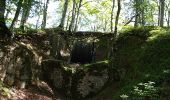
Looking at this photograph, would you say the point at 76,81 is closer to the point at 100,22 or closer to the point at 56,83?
the point at 56,83

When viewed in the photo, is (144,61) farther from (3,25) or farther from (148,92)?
(3,25)

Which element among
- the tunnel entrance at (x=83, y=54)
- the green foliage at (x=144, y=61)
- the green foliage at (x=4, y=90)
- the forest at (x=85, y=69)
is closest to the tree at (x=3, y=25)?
the forest at (x=85, y=69)

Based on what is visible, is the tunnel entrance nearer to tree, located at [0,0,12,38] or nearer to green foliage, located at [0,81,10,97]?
tree, located at [0,0,12,38]

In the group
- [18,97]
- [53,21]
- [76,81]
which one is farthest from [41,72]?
[53,21]

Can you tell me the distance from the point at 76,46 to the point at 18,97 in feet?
25.4

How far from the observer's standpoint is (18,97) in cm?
1210

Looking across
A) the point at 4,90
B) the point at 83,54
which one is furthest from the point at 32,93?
the point at 83,54

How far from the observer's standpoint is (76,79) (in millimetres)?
14633

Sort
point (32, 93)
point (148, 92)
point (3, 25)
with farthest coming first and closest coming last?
point (3, 25) < point (32, 93) < point (148, 92)

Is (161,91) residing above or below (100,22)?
below

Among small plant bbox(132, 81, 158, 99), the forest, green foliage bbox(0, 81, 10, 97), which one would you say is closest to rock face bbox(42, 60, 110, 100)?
the forest

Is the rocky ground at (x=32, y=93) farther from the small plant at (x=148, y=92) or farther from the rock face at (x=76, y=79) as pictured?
the small plant at (x=148, y=92)

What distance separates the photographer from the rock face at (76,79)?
47.1 ft

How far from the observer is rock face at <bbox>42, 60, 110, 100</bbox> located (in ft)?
47.1
